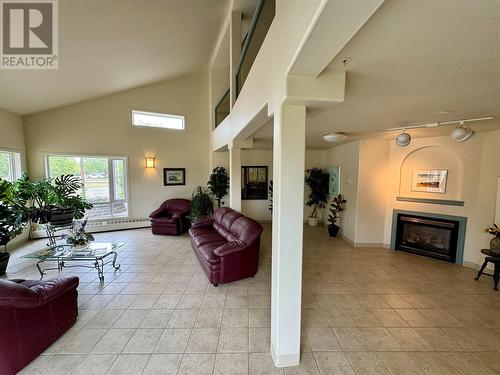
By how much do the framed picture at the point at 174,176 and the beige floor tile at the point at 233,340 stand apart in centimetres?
518

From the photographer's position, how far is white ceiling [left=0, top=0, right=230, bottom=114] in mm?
3150

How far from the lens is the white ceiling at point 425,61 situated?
3.50 feet

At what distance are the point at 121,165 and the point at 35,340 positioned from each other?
16.5 feet

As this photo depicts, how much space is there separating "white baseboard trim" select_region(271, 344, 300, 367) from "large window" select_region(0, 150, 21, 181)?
6.33m

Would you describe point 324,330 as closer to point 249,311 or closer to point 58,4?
point 249,311

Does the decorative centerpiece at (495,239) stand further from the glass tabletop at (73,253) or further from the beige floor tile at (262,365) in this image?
the glass tabletop at (73,253)

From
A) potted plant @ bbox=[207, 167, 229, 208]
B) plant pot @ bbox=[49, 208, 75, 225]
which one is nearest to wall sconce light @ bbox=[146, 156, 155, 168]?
potted plant @ bbox=[207, 167, 229, 208]

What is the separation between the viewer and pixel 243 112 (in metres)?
3.35

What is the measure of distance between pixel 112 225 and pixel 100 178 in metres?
1.35

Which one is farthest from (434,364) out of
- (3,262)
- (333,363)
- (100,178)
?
(100,178)

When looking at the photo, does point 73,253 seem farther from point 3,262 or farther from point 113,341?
point 113,341

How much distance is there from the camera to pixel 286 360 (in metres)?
1.92

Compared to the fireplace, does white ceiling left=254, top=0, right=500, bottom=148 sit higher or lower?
higher

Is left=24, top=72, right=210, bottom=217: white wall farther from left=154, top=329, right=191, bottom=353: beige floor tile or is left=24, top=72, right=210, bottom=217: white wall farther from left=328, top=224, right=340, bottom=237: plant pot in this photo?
left=154, top=329, right=191, bottom=353: beige floor tile
